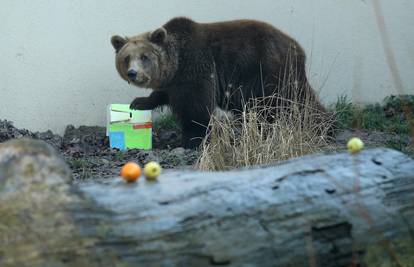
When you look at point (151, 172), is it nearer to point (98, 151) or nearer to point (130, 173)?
point (130, 173)

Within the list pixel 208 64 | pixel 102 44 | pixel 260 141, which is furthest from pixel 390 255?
pixel 102 44

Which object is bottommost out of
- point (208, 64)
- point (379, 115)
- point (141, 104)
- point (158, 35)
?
point (379, 115)

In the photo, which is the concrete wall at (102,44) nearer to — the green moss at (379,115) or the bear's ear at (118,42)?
the green moss at (379,115)

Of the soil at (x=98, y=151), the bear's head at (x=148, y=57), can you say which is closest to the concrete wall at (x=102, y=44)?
the soil at (x=98, y=151)

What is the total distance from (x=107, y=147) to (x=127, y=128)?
295mm

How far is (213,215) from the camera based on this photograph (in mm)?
3363

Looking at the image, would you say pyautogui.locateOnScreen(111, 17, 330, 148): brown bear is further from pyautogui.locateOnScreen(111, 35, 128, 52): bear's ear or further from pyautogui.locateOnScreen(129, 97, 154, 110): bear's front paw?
pyautogui.locateOnScreen(129, 97, 154, 110): bear's front paw

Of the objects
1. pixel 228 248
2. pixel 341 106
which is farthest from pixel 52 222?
pixel 341 106

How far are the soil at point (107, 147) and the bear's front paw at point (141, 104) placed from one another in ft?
1.39

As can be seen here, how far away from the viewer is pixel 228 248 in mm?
3334

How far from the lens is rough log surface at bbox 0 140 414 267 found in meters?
3.14

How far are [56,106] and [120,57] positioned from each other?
104 centimetres

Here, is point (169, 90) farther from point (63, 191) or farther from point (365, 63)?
point (63, 191)

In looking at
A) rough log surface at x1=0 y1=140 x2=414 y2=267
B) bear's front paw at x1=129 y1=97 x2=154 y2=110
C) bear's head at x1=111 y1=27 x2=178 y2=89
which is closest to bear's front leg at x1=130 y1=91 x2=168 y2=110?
bear's front paw at x1=129 y1=97 x2=154 y2=110
